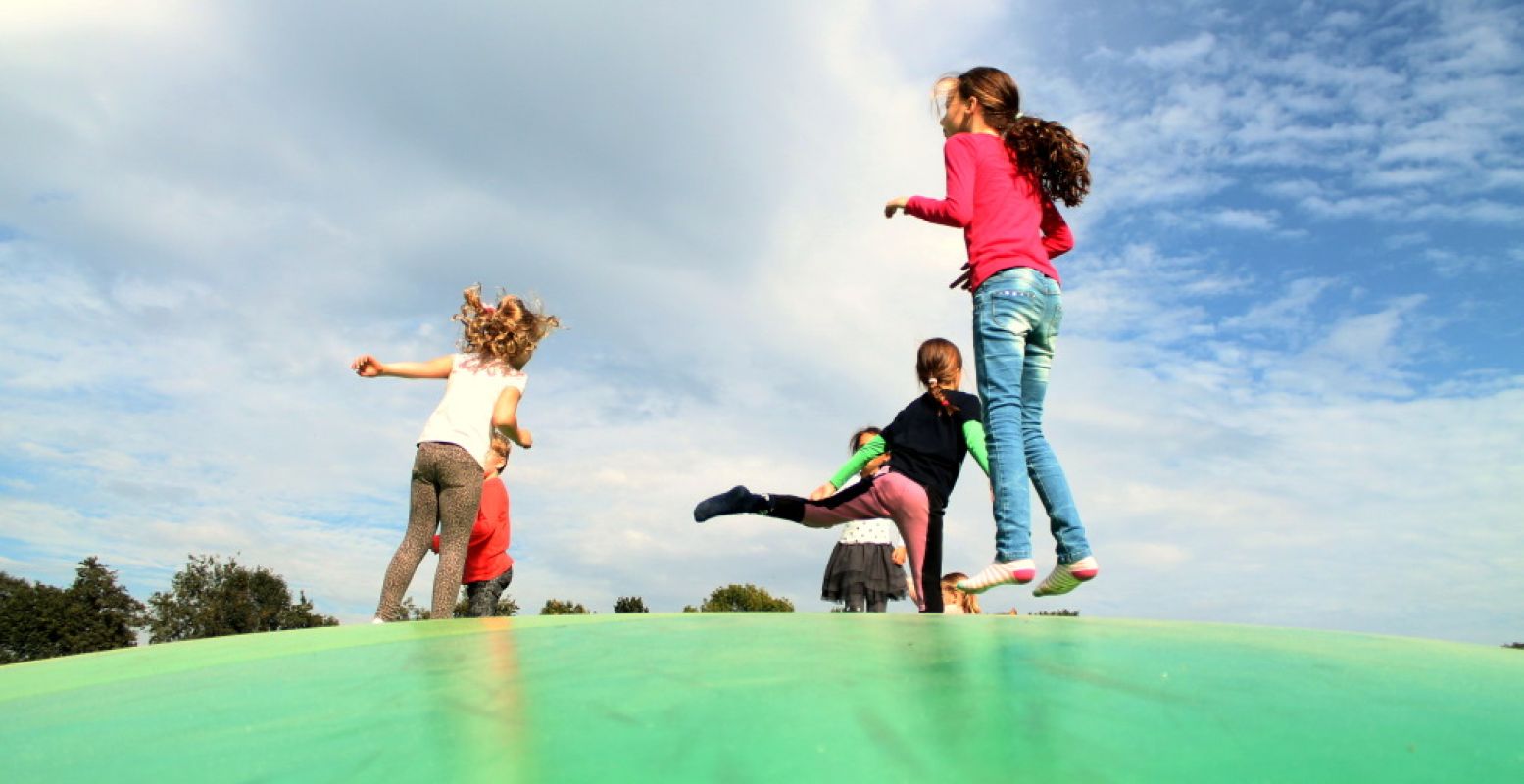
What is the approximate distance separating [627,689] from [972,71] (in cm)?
479

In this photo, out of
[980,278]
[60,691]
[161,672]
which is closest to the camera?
[60,691]

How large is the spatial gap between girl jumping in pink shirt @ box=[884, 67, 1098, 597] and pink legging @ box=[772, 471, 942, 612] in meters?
0.79

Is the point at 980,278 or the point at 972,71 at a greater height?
the point at 972,71

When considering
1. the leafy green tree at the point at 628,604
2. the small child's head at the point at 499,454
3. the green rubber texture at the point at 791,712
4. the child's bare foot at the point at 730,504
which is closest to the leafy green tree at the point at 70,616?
the leafy green tree at the point at 628,604

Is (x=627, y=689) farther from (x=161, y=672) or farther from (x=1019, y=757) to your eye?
(x=161, y=672)

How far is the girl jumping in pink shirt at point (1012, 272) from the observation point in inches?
188

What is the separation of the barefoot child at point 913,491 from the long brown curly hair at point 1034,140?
141 centimetres

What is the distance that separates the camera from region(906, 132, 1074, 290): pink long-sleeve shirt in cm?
510

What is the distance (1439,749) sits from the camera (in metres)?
1.47

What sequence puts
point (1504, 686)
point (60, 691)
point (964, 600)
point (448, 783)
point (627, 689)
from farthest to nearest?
point (964, 600)
point (60, 691)
point (1504, 686)
point (627, 689)
point (448, 783)

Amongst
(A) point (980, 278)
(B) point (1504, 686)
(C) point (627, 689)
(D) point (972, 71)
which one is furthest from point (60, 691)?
(D) point (972, 71)

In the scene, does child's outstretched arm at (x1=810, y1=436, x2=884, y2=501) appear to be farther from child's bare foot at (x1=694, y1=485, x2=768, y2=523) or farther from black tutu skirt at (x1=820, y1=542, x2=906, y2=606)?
black tutu skirt at (x1=820, y1=542, x2=906, y2=606)

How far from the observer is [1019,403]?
4.88m

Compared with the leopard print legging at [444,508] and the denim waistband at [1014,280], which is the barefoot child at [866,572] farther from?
the denim waistband at [1014,280]
